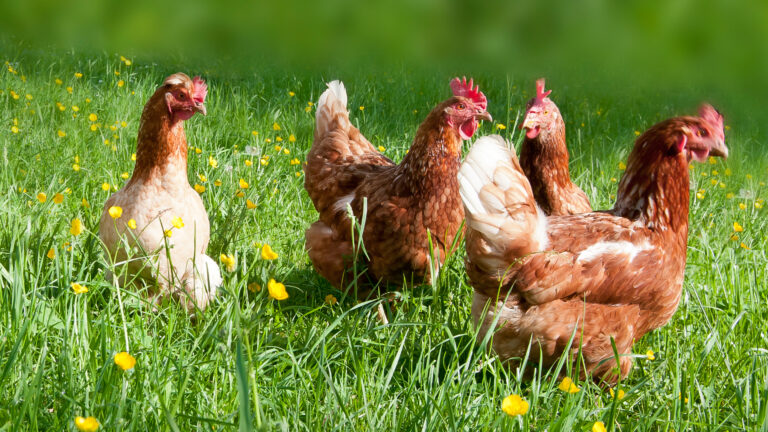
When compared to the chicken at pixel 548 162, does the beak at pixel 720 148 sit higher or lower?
higher

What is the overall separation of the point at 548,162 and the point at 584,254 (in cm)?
97

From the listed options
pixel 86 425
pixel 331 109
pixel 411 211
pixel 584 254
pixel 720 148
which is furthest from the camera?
pixel 331 109

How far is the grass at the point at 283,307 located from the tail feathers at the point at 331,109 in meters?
0.44

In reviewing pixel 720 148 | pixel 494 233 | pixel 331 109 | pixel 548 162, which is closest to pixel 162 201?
pixel 494 233

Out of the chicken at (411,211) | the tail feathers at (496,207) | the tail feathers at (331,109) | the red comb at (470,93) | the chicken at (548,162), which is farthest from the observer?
the tail feathers at (331,109)

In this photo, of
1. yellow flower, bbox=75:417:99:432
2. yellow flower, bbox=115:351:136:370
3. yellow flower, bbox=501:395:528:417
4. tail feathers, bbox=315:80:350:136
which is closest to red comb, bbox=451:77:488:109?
tail feathers, bbox=315:80:350:136

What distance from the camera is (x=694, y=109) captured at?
271 cm

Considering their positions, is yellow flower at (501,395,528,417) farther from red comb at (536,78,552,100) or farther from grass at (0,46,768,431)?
red comb at (536,78,552,100)

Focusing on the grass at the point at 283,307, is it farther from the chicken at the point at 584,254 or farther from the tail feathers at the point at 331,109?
the tail feathers at the point at 331,109

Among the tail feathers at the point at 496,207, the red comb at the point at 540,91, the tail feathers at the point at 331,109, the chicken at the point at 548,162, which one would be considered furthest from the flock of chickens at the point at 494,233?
the tail feathers at the point at 331,109

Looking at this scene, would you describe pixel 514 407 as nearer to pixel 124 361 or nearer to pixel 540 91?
pixel 124 361

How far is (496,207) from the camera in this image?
2254 millimetres

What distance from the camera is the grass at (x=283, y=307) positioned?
5.62ft

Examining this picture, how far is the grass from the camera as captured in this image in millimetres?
1714
